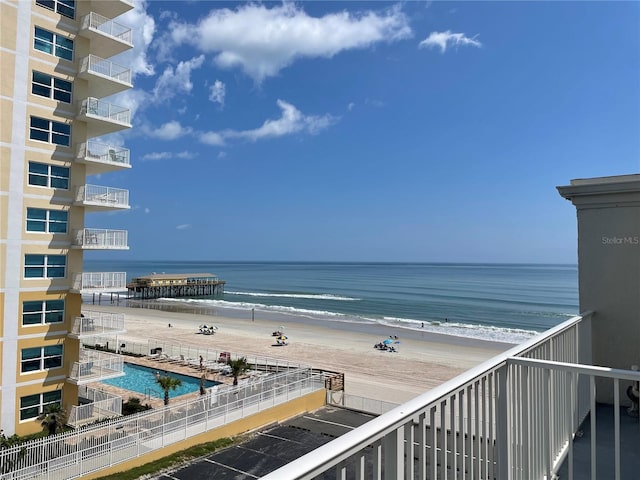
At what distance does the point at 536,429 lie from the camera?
Result: 3023 millimetres

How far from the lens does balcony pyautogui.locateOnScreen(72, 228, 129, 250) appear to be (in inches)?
581

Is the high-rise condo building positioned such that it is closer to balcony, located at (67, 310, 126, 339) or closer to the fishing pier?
balcony, located at (67, 310, 126, 339)

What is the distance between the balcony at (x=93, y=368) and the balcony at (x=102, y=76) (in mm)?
9321

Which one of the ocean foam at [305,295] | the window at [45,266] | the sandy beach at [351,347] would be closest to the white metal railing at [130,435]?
the window at [45,266]

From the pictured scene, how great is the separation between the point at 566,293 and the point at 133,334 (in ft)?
194

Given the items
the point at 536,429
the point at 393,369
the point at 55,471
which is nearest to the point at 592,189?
the point at 536,429

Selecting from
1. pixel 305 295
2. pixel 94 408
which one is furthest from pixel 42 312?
pixel 305 295

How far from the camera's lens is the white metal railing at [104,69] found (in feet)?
48.5

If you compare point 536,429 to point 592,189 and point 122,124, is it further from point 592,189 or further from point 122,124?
point 122,124

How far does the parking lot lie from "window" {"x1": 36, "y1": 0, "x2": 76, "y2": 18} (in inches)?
557

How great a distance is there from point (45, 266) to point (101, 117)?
5253 millimetres

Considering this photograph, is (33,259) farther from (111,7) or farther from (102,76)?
(111,7)

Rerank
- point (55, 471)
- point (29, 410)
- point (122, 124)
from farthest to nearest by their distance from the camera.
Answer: point (122, 124) → point (29, 410) → point (55, 471)

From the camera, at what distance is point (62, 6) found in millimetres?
14430
